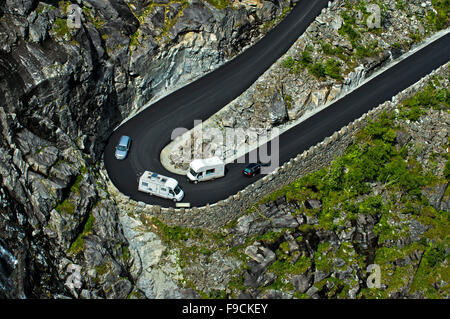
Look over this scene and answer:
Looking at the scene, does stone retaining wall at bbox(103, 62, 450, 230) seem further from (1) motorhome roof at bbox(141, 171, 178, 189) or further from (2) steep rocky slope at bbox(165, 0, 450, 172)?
(2) steep rocky slope at bbox(165, 0, 450, 172)

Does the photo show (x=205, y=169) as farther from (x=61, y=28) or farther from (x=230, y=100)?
(x=61, y=28)

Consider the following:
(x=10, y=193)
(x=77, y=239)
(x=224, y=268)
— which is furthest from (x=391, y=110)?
(x=10, y=193)

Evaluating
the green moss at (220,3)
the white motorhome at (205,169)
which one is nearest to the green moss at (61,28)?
the white motorhome at (205,169)

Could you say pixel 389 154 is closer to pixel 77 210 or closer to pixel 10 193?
pixel 77 210

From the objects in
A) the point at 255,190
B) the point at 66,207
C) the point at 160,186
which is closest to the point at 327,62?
the point at 255,190

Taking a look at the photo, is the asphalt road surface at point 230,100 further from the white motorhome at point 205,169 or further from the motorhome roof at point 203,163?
the motorhome roof at point 203,163
